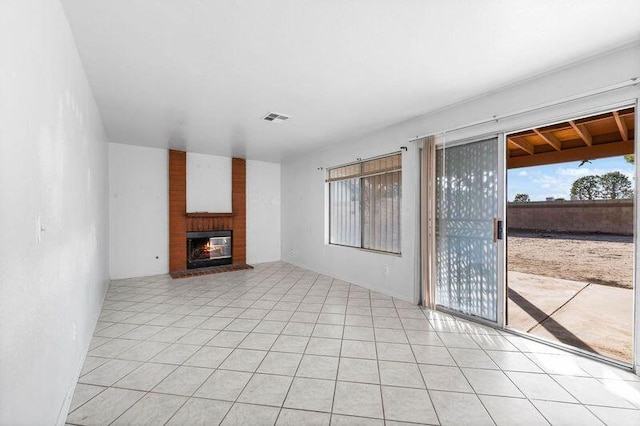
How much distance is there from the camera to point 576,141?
442cm

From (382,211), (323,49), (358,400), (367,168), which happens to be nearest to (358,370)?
(358,400)

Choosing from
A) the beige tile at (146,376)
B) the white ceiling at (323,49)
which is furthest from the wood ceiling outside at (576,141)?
the beige tile at (146,376)

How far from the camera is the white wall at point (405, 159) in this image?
239cm

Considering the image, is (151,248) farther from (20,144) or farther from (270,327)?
(20,144)

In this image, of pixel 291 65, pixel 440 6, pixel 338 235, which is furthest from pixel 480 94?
pixel 338 235

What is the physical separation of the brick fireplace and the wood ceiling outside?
5.55 metres

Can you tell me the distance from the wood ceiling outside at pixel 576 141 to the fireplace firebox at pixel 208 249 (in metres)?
5.90

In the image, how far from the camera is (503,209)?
3.05 meters

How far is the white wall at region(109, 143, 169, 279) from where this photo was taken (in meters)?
5.34

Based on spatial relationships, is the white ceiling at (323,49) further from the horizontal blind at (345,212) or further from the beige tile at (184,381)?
the beige tile at (184,381)

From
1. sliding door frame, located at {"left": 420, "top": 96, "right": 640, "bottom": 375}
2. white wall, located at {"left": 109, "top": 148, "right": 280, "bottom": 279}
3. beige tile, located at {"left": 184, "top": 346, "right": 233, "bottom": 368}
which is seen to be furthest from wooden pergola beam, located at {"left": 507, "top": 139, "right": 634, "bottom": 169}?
white wall, located at {"left": 109, "top": 148, "right": 280, "bottom": 279}

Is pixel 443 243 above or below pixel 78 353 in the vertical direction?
above

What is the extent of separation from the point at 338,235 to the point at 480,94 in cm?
348

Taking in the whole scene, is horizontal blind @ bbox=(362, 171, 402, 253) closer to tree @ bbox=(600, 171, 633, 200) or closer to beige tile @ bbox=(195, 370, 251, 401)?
beige tile @ bbox=(195, 370, 251, 401)
